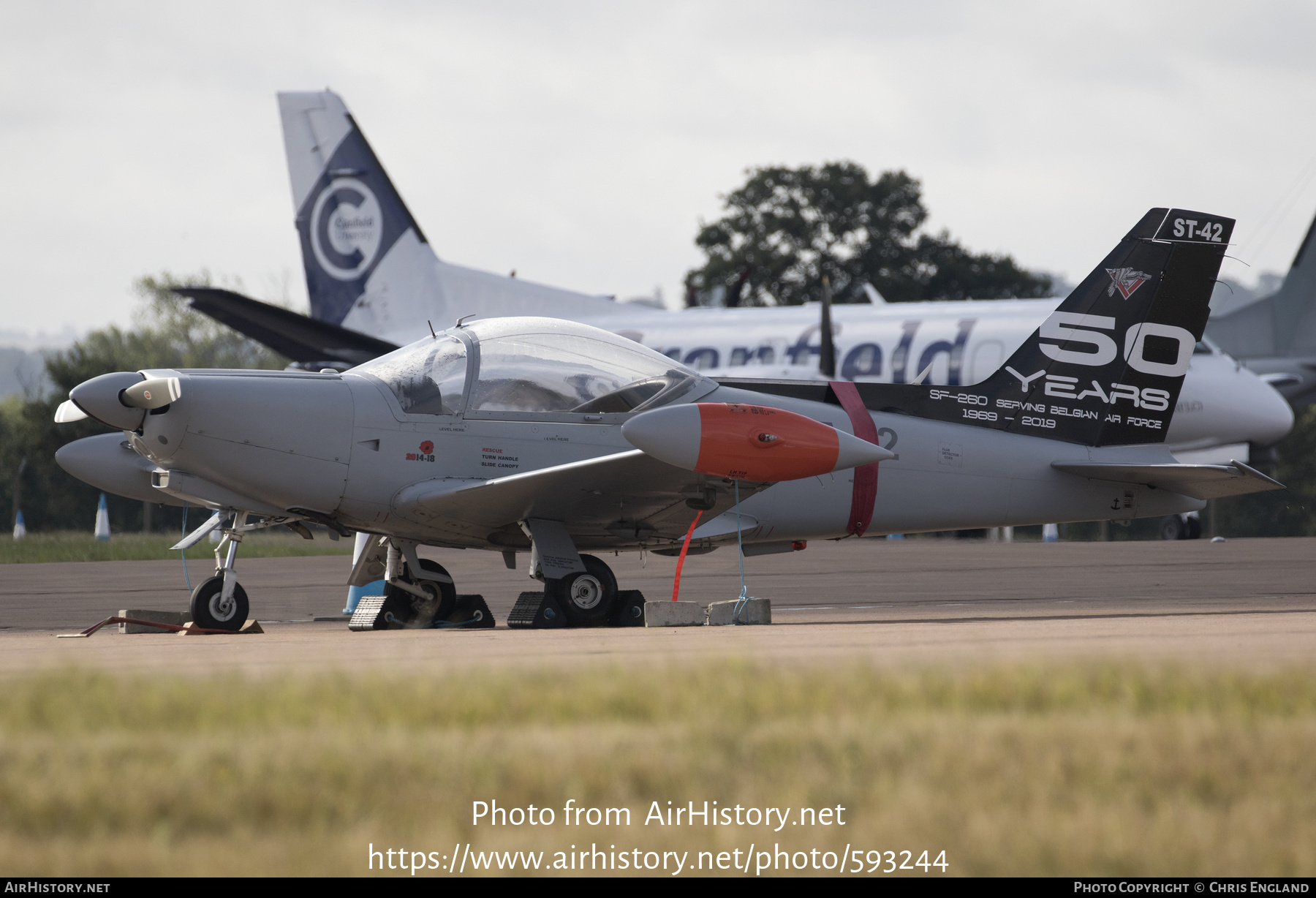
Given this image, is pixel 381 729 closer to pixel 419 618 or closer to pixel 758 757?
pixel 758 757

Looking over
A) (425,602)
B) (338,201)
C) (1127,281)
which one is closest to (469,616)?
(425,602)

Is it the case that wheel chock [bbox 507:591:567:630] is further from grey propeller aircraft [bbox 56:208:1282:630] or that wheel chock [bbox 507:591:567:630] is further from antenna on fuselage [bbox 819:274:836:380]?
antenna on fuselage [bbox 819:274:836:380]

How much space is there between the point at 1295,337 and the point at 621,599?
39.2m

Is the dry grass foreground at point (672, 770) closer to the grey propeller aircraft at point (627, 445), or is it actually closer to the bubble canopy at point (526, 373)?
the grey propeller aircraft at point (627, 445)

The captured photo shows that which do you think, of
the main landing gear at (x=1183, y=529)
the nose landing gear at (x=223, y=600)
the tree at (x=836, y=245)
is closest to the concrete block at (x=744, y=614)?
the nose landing gear at (x=223, y=600)

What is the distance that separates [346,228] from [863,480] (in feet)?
64.1

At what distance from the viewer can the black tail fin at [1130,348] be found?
416 inches

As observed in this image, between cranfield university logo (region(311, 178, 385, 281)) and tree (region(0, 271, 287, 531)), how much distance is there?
485 centimetres

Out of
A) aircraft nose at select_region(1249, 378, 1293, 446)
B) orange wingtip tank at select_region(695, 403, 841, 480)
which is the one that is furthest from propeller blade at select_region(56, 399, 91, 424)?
aircraft nose at select_region(1249, 378, 1293, 446)

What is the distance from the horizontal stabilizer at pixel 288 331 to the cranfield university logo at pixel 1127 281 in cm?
1162

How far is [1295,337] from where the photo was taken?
1660 inches

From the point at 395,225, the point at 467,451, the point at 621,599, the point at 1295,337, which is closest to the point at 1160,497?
the point at 621,599

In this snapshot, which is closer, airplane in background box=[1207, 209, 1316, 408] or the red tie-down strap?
the red tie-down strap

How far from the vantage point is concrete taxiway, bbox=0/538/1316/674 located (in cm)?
478
